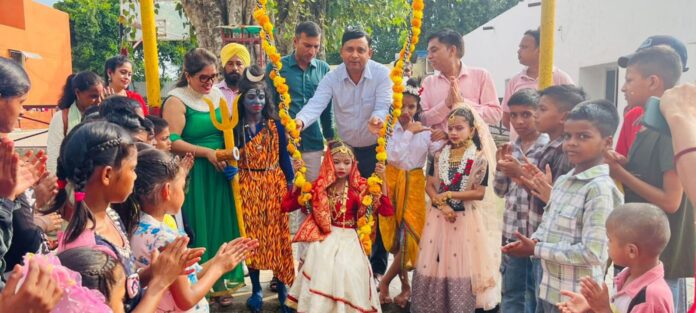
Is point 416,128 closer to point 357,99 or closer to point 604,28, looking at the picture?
point 357,99

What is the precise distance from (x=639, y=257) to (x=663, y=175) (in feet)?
2.29

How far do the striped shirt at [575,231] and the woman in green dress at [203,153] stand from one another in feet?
7.62

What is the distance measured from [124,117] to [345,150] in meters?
1.40

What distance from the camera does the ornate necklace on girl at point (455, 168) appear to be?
381cm

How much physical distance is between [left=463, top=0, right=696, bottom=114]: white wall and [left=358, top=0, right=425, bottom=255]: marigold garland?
6681 millimetres

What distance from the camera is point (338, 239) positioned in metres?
3.73

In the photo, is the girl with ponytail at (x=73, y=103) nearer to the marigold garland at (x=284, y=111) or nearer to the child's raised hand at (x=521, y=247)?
the marigold garland at (x=284, y=111)

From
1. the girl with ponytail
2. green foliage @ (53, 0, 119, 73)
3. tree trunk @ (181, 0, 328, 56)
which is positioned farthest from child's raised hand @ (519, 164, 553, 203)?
green foliage @ (53, 0, 119, 73)

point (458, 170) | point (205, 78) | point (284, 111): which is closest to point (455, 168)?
point (458, 170)

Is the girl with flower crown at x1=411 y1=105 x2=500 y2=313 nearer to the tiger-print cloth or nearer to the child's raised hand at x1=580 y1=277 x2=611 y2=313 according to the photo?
the tiger-print cloth

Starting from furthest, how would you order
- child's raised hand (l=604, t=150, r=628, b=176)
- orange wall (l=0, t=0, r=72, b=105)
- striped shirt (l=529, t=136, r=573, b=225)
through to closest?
orange wall (l=0, t=0, r=72, b=105), striped shirt (l=529, t=136, r=573, b=225), child's raised hand (l=604, t=150, r=628, b=176)

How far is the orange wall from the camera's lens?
19828mm

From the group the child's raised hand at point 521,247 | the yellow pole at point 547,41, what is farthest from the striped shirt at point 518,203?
the child's raised hand at point 521,247

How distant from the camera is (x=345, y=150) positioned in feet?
12.4
